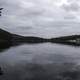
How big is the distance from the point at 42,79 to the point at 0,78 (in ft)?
11.6

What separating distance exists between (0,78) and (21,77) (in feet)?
5.99

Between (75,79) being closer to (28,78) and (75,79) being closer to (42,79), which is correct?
(42,79)

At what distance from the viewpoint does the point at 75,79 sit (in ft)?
63.2

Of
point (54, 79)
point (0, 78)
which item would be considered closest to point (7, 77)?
point (0, 78)

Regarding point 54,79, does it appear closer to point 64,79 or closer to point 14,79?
point 64,79

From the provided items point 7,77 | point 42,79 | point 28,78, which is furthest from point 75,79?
point 7,77

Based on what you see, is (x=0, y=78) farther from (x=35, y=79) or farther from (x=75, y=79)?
(x=75, y=79)

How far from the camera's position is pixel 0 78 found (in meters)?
19.5

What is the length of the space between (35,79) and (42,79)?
0.58m

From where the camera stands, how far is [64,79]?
19219 mm

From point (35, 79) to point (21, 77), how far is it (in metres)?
1.53

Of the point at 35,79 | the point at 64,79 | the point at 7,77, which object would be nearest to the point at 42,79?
the point at 35,79

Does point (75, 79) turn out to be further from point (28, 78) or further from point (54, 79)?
point (28, 78)

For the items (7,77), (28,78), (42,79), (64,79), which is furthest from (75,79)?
(7,77)
